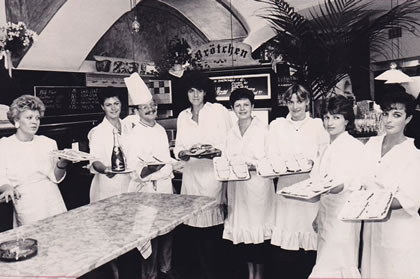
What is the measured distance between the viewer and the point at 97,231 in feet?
7.45

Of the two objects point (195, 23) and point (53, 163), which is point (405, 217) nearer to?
point (53, 163)

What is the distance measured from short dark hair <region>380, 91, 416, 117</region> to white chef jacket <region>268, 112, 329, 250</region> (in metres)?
0.89

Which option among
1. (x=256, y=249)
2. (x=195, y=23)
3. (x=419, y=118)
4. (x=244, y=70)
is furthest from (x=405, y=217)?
(x=195, y=23)

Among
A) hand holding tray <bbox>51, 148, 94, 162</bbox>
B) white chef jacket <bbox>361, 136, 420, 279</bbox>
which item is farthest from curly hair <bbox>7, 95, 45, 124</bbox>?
white chef jacket <bbox>361, 136, 420, 279</bbox>

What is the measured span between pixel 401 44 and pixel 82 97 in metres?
5.10

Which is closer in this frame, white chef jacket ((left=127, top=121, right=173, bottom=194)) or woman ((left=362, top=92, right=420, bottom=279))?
woman ((left=362, top=92, right=420, bottom=279))

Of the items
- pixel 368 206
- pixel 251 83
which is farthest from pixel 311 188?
pixel 251 83

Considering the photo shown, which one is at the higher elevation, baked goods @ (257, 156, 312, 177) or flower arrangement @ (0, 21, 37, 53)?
flower arrangement @ (0, 21, 37, 53)

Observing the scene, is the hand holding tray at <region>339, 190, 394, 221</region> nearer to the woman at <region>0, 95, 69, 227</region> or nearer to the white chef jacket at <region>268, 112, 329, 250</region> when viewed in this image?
the white chef jacket at <region>268, 112, 329, 250</region>

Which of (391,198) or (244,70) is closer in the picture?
(391,198)

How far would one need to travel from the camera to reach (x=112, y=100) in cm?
382

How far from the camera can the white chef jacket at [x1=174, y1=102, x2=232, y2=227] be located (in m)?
4.08

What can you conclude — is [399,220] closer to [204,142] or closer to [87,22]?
[204,142]

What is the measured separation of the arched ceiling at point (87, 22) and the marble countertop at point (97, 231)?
3.81 meters
